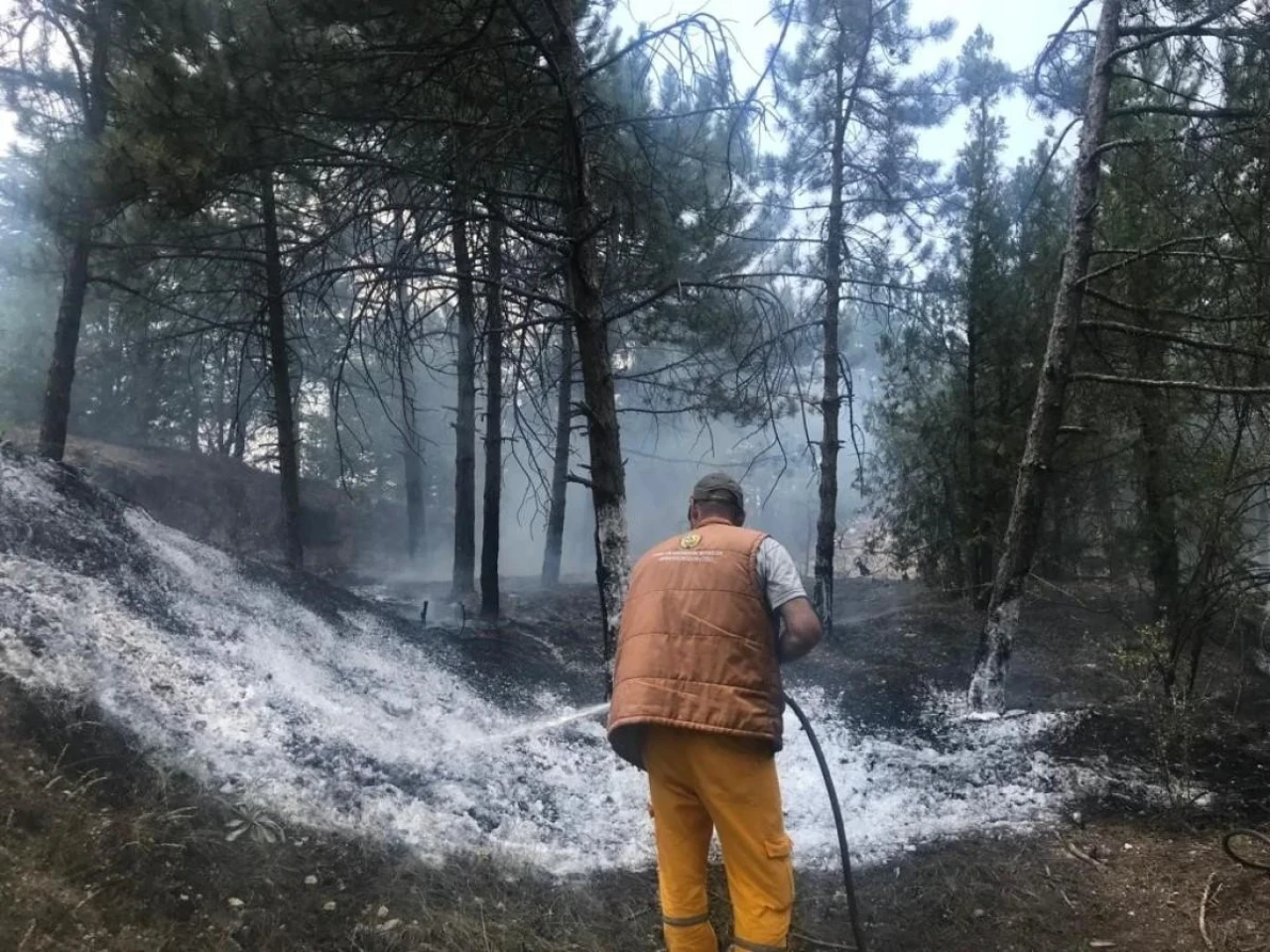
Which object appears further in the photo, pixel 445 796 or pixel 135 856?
pixel 445 796

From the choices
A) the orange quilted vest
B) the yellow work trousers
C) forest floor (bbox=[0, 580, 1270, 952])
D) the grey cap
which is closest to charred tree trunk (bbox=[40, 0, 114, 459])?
forest floor (bbox=[0, 580, 1270, 952])

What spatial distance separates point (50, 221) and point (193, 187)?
3637 mm

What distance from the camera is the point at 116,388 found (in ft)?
73.1

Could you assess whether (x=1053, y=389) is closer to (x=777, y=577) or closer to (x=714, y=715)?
(x=777, y=577)

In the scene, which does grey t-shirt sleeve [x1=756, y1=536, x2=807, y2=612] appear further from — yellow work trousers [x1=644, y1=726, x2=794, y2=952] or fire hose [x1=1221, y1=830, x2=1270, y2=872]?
fire hose [x1=1221, y1=830, x2=1270, y2=872]

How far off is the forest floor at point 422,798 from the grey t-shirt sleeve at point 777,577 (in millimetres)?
1855

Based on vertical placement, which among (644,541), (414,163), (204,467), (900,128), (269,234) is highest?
(900,128)

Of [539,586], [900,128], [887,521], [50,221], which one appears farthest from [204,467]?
[900,128]

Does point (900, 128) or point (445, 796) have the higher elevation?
point (900, 128)

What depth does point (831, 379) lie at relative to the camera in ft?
38.4

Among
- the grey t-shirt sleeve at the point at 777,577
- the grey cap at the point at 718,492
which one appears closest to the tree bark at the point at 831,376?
the grey cap at the point at 718,492

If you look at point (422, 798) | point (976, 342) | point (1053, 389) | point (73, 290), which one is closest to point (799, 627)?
point (422, 798)

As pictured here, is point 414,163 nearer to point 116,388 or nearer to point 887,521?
point 887,521

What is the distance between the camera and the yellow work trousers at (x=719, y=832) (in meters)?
3.31
